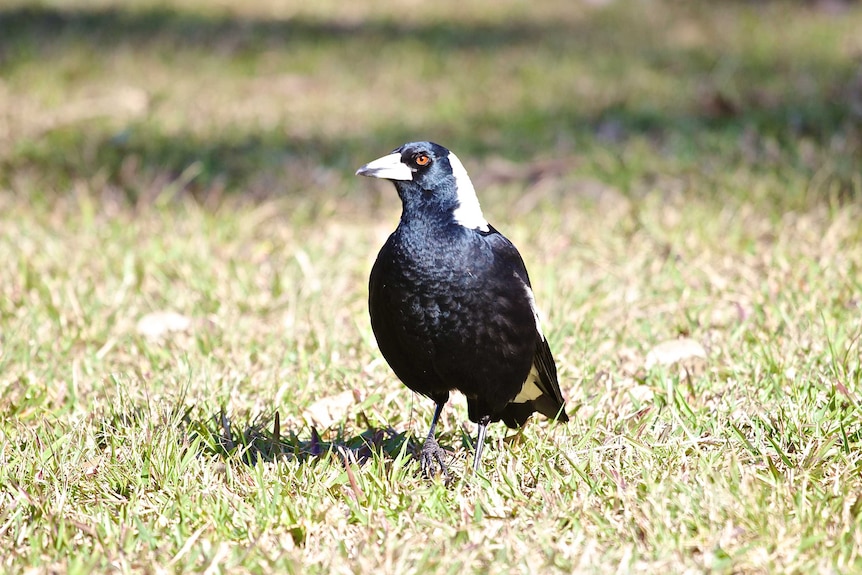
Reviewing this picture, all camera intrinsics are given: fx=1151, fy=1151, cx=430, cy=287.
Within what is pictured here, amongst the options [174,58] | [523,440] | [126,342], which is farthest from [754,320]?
[174,58]

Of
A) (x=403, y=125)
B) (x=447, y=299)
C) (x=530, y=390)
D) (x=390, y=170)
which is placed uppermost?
(x=403, y=125)

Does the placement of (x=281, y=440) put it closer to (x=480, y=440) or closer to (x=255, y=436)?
(x=255, y=436)

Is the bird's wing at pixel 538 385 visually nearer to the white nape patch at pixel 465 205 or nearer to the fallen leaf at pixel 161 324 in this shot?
the white nape patch at pixel 465 205

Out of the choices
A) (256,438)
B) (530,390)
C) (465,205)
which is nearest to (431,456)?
(530,390)

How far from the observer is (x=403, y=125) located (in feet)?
22.0

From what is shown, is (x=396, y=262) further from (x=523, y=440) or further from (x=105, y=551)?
(x=105, y=551)

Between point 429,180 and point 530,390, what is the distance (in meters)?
0.66

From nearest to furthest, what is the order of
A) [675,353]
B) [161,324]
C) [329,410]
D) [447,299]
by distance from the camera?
[447,299] < [329,410] < [675,353] < [161,324]

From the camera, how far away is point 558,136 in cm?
Answer: 639

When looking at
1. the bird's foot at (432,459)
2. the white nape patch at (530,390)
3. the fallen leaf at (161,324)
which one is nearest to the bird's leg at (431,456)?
the bird's foot at (432,459)

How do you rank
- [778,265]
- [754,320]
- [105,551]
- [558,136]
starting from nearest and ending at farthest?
[105,551] → [754,320] → [778,265] → [558,136]

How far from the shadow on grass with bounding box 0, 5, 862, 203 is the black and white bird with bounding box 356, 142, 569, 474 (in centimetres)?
273

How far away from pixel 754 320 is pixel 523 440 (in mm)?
1139

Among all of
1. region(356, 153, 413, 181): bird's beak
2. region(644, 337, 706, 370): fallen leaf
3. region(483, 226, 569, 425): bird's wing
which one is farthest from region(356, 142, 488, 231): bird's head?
region(644, 337, 706, 370): fallen leaf
